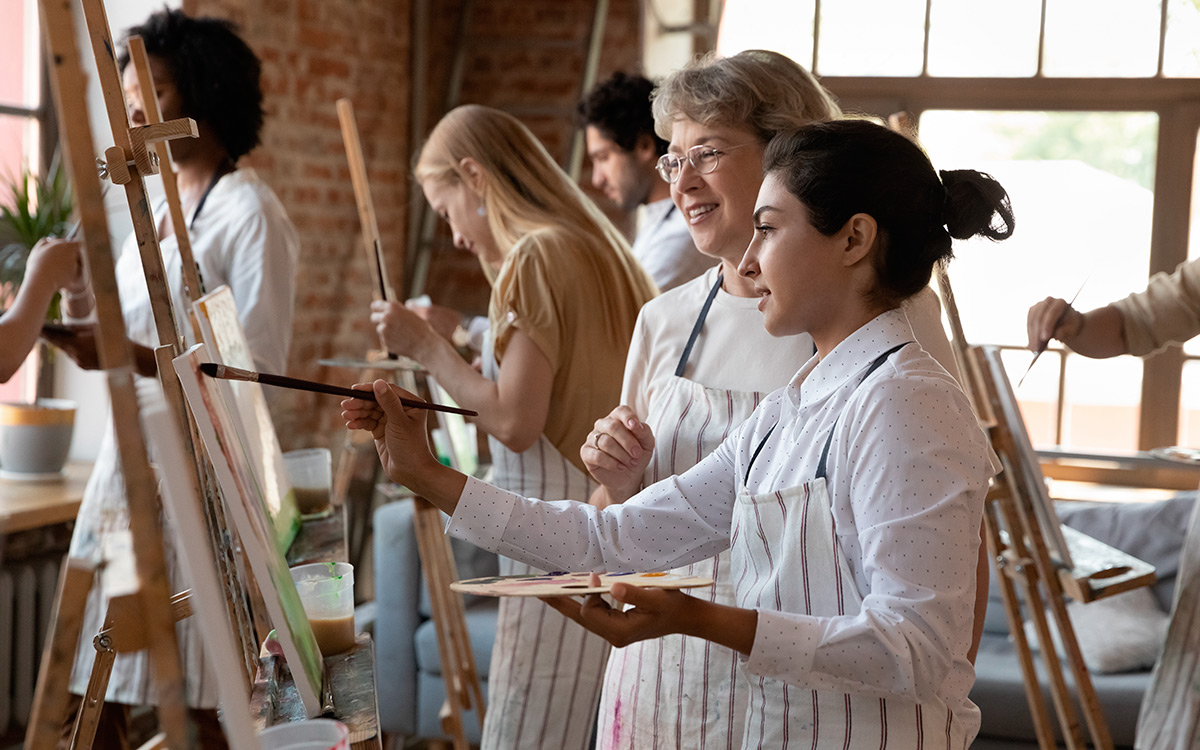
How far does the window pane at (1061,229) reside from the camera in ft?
14.1

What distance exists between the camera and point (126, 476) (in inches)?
29.0

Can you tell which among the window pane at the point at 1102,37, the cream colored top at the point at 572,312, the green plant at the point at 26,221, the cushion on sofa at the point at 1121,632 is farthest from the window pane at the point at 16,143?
the window pane at the point at 1102,37

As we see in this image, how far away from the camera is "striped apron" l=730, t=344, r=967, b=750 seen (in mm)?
1139

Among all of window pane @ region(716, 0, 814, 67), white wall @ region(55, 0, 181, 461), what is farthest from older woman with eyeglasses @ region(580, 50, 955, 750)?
window pane @ region(716, 0, 814, 67)

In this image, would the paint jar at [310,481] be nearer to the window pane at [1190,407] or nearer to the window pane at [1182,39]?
the window pane at [1190,407]

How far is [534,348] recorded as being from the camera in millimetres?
1912

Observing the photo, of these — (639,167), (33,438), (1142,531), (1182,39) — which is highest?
(1182,39)

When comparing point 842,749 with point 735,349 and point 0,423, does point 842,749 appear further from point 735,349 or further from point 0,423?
point 0,423

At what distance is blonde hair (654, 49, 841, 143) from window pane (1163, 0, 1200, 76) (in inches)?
130

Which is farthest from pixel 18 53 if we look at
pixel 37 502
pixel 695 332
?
pixel 695 332

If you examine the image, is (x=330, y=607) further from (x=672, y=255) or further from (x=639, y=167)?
A: (x=639, y=167)

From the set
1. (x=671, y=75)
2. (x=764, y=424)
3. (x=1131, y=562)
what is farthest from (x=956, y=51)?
(x=764, y=424)

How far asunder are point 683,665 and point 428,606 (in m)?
2.32

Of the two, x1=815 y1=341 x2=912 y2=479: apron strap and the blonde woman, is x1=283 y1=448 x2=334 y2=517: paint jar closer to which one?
the blonde woman
